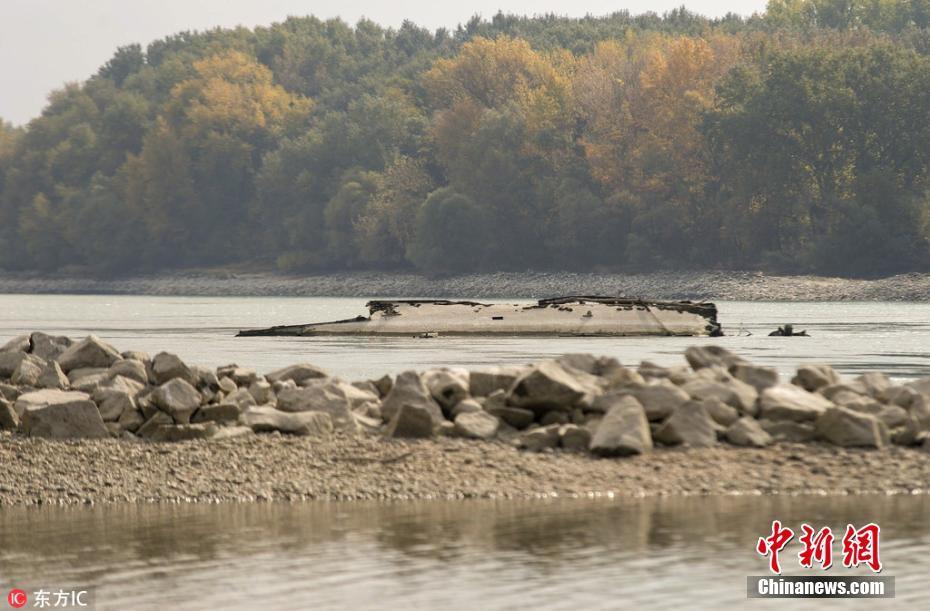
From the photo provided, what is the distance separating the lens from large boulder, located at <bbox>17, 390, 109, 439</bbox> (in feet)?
70.1

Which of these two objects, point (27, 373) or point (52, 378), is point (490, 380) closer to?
point (52, 378)

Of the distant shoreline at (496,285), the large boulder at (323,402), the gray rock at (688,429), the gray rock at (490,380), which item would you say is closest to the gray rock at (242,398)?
the large boulder at (323,402)

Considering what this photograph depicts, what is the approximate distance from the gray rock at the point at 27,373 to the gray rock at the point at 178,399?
13.6 feet

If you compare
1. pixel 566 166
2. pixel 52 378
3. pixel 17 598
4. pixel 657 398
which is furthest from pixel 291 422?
pixel 566 166

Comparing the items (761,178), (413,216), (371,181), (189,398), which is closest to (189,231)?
(371,181)

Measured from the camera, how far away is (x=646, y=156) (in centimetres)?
13538

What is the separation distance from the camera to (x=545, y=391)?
22.0 meters

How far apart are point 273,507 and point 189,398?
378cm

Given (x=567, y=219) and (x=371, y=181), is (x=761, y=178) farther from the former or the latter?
(x=371, y=181)

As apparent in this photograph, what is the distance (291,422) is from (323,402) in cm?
83

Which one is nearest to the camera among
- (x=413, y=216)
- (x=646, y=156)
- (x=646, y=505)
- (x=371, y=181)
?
(x=646, y=505)

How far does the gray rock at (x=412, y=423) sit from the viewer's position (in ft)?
70.9

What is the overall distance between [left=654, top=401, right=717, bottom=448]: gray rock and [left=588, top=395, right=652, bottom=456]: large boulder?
0.72 ft

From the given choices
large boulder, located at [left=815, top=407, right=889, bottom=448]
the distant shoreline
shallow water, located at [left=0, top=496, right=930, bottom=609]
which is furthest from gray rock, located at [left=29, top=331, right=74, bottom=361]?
the distant shoreline
